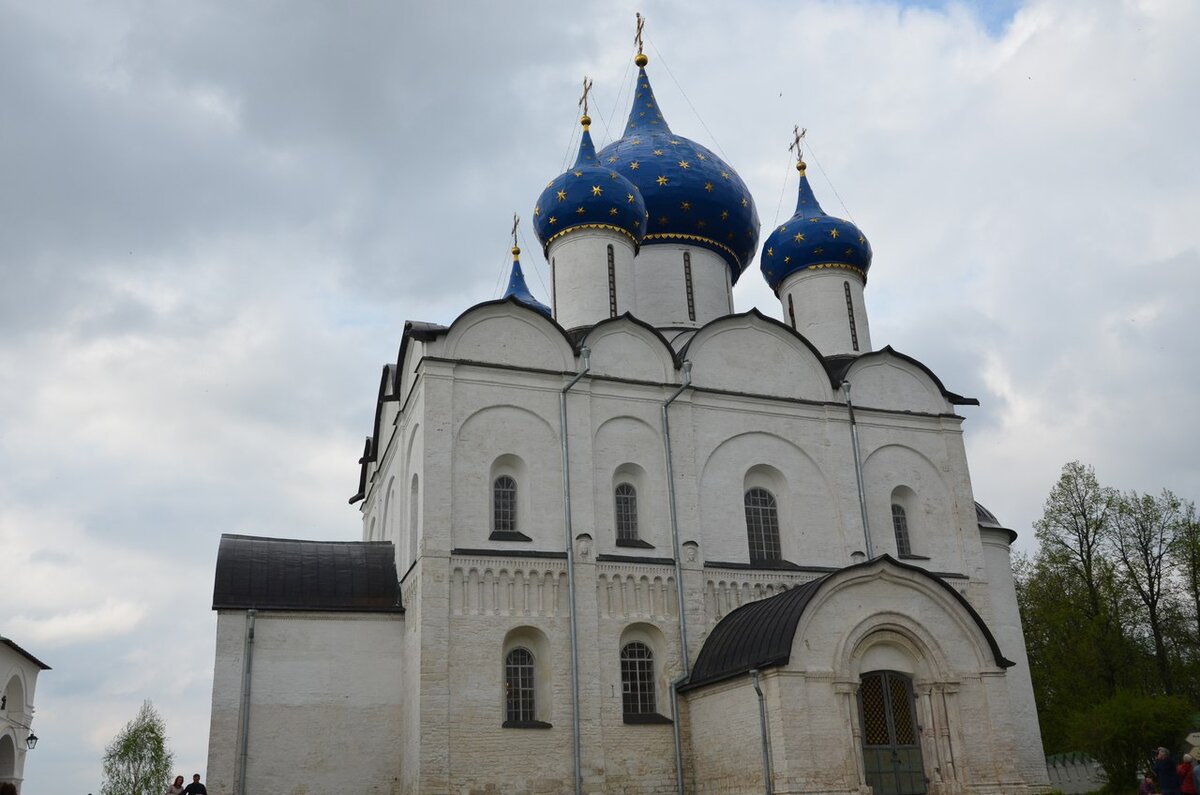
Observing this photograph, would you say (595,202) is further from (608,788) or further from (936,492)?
(608,788)

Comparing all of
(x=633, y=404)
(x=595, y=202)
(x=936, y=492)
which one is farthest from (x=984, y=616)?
(x=595, y=202)

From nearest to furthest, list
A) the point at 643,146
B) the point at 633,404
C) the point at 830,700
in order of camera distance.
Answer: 1. the point at 830,700
2. the point at 633,404
3. the point at 643,146

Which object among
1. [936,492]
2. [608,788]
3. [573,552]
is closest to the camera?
[608,788]

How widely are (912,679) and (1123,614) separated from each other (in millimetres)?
11386

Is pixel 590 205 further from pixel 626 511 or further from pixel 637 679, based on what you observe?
pixel 637 679

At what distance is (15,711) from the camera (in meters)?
16.7

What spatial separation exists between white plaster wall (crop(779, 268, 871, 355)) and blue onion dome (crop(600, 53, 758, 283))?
1455 mm

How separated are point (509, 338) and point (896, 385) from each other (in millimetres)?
6955

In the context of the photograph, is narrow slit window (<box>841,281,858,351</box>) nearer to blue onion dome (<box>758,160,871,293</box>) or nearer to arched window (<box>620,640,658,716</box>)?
blue onion dome (<box>758,160,871,293</box>)

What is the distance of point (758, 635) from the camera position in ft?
44.4

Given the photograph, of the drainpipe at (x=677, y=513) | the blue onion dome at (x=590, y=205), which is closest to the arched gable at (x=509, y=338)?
the drainpipe at (x=677, y=513)

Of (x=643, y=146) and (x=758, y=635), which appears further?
(x=643, y=146)

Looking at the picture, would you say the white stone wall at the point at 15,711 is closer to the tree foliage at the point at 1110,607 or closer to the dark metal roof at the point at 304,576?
the dark metal roof at the point at 304,576

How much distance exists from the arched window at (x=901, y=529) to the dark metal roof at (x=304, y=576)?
8.07 metres
